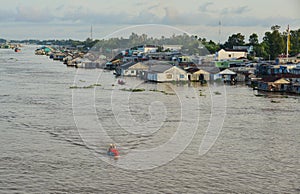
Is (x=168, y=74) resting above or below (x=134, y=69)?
below

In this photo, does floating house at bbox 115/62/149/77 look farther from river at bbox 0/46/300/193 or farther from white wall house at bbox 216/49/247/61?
river at bbox 0/46/300/193

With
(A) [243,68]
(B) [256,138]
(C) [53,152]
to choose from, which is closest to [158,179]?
(C) [53,152]

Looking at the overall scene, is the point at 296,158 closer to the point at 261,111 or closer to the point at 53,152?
the point at 53,152

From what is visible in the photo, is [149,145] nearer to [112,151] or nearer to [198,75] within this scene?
[112,151]

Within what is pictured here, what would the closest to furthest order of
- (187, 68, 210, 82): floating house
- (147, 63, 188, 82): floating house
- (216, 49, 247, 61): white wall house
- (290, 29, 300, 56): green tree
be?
(147, 63, 188, 82): floating house
(187, 68, 210, 82): floating house
(216, 49, 247, 61): white wall house
(290, 29, 300, 56): green tree

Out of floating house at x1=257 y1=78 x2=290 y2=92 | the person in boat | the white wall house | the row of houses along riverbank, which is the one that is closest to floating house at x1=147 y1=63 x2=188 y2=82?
the row of houses along riverbank

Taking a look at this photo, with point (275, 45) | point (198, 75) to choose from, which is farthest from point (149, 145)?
point (275, 45)
